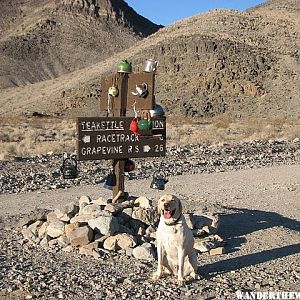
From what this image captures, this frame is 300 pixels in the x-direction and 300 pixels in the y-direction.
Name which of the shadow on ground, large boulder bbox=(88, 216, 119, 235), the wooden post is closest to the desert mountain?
the shadow on ground

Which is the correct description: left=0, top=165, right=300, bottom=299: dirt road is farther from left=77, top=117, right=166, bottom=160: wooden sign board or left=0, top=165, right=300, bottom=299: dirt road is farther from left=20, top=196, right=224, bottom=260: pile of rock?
left=77, top=117, right=166, bottom=160: wooden sign board

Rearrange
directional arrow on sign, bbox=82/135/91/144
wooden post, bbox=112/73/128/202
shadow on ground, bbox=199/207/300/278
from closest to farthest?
shadow on ground, bbox=199/207/300/278 → directional arrow on sign, bbox=82/135/91/144 → wooden post, bbox=112/73/128/202

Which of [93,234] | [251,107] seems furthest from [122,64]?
[251,107]

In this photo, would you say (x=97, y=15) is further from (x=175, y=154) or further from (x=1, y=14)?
(x=175, y=154)

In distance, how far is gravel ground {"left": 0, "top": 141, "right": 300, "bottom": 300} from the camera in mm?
7434

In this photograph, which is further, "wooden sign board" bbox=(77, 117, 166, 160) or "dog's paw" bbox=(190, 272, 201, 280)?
"wooden sign board" bbox=(77, 117, 166, 160)

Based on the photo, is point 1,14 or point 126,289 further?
point 1,14

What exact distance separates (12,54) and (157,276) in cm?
11028

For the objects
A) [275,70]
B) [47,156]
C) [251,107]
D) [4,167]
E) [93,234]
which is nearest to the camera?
[93,234]

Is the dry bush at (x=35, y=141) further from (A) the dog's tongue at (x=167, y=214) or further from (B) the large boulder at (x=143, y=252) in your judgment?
(A) the dog's tongue at (x=167, y=214)

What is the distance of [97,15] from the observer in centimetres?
13338

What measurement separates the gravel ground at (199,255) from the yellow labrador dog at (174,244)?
16 cm

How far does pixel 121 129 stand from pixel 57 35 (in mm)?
116157

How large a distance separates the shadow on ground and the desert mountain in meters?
44.9
